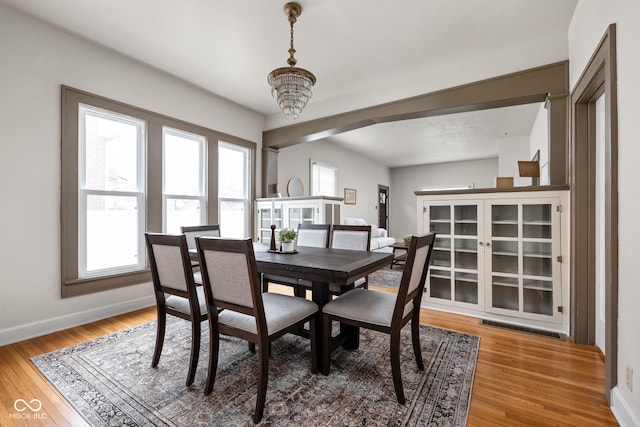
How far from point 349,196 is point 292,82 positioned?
5.80 meters

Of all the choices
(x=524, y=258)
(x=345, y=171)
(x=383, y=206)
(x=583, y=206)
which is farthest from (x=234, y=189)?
(x=383, y=206)

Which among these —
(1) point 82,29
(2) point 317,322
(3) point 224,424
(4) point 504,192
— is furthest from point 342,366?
(1) point 82,29

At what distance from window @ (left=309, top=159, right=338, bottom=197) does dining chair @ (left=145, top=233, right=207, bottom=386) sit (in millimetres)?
4810

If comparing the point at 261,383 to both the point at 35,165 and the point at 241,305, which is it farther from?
the point at 35,165

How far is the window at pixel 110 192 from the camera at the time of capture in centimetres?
299

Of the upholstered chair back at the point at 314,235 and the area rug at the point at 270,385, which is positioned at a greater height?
the upholstered chair back at the point at 314,235

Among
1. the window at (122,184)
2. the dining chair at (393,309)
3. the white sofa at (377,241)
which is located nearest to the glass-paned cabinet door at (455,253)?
the dining chair at (393,309)

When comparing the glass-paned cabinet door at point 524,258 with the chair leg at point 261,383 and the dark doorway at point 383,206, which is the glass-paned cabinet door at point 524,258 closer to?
the chair leg at point 261,383

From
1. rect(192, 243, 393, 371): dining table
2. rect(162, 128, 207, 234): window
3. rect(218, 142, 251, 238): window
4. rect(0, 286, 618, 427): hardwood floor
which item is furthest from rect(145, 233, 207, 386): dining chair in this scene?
rect(218, 142, 251, 238): window

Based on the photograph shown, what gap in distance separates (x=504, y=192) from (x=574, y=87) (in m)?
1.02

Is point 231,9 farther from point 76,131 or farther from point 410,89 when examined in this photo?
point 410,89

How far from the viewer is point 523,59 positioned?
2.91 meters

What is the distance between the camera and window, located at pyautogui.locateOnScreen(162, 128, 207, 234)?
3725 millimetres

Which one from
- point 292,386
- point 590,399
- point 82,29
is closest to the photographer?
point 590,399
